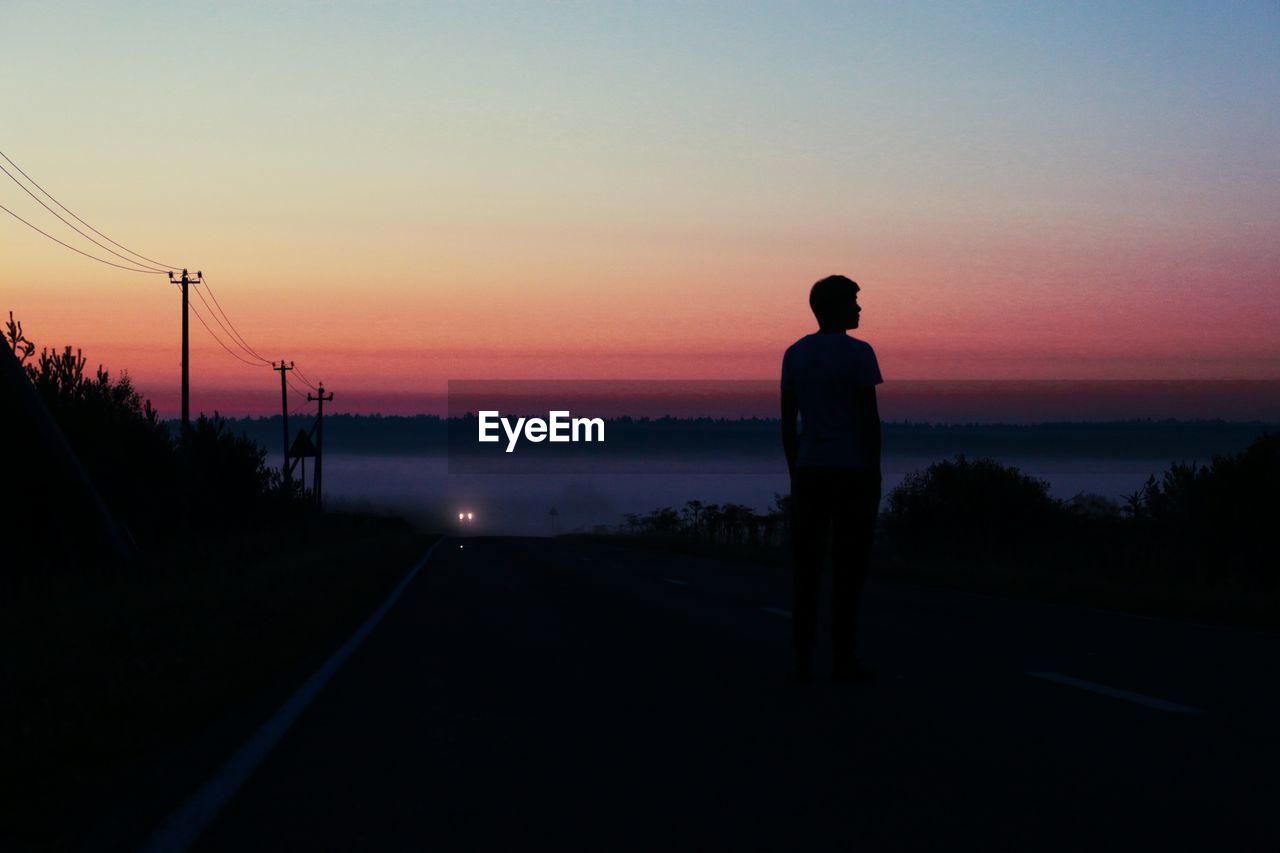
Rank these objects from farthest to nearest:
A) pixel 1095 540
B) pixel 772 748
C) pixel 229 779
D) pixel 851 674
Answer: pixel 1095 540, pixel 851 674, pixel 772 748, pixel 229 779

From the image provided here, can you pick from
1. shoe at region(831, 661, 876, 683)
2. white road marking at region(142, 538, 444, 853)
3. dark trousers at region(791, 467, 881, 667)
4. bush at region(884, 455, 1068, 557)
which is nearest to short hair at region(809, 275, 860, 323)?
dark trousers at region(791, 467, 881, 667)

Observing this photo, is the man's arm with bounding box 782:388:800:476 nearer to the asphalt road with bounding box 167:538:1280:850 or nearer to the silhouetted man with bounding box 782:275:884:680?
the silhouetted man with bounding box 782:275:884:680

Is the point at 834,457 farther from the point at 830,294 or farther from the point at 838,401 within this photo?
the point at 830,294

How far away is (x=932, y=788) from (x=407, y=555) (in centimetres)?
3254

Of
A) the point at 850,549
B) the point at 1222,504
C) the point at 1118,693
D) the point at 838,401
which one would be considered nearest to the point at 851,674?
the point at 850,549

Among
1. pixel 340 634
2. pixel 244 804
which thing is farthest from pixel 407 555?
pixel 244 804

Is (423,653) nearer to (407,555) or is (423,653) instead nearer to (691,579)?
(691,579)

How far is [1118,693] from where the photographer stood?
8.33 metres

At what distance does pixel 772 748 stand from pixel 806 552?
2229mm

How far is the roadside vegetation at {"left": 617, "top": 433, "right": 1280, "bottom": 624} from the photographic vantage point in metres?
19.2

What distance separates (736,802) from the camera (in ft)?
18.3

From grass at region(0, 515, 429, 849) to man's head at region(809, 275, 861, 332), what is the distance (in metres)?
4.32

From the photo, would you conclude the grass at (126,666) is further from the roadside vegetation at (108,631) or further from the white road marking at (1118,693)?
the white road marking at (1118,693)

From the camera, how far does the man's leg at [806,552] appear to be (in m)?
8.64
